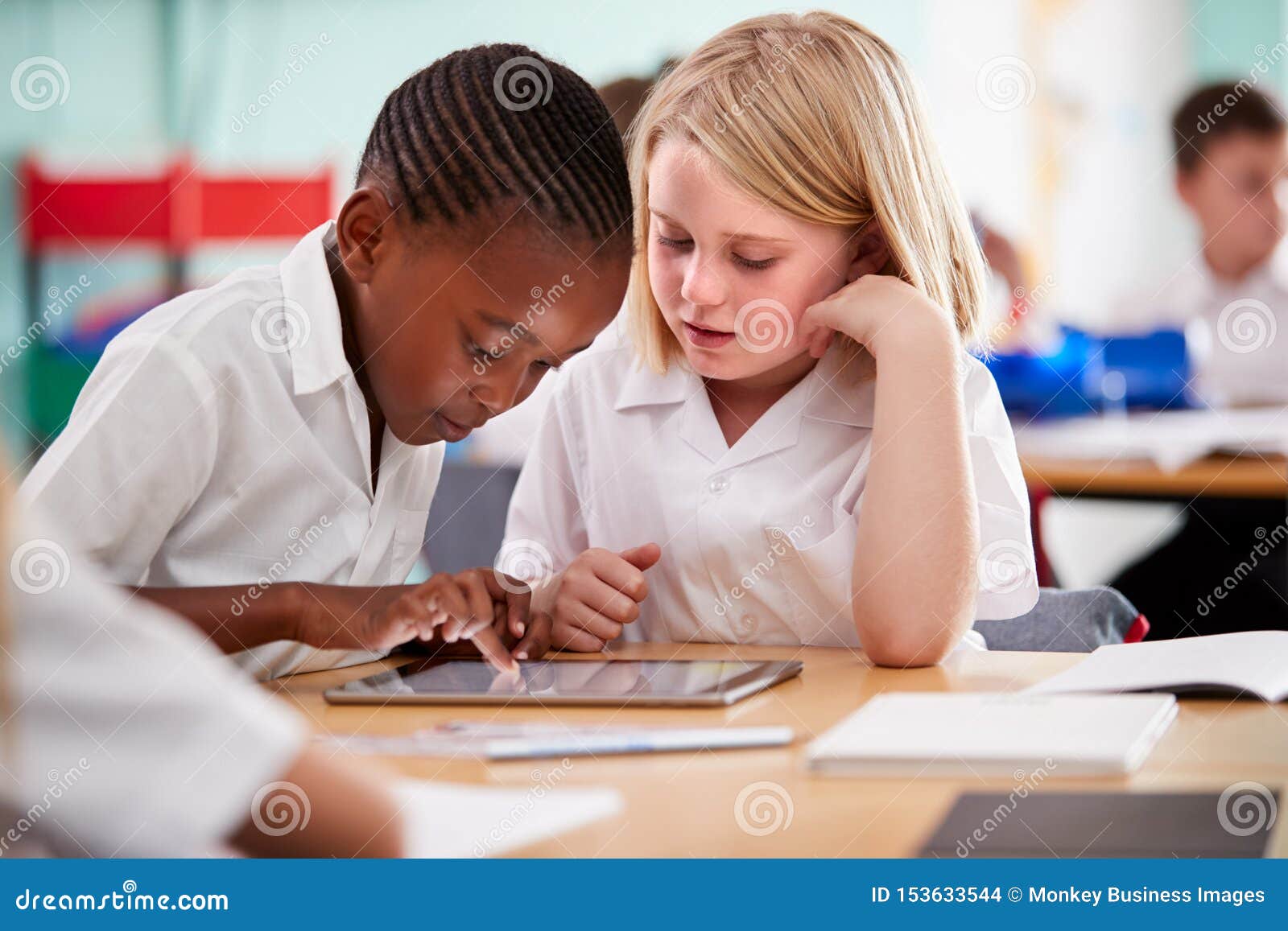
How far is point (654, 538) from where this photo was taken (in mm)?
1329

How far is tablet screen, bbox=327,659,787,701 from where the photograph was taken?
87 centimetres

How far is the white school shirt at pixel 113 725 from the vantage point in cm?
38

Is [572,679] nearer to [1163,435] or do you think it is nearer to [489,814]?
[489,814]

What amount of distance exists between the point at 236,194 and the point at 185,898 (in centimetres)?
310

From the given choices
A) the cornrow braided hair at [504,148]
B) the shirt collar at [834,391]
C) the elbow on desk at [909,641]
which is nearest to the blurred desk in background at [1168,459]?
the shirt collar at [834,391]

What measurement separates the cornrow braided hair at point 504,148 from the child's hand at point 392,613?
0.94 feet

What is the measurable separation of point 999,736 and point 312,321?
62 centimetres

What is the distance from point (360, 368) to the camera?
1.10m

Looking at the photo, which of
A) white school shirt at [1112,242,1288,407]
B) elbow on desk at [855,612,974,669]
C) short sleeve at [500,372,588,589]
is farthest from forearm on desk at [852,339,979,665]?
white school shirt at [1112,242,1288,407]

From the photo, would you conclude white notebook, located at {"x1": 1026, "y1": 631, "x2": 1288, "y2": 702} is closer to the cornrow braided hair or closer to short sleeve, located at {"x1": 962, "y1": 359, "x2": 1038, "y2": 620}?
short sleeve, located at {"x1": 962, "y1": 359, "x2": 1038, "y2": 620}

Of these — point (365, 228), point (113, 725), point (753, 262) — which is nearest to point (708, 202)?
point (753, 262)

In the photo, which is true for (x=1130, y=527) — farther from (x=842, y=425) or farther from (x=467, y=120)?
(x=467, y=120)

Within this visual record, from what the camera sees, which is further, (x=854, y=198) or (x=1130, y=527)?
(x=1130, y=527)

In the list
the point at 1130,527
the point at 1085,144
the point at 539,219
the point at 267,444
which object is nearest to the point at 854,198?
the point at 539,219
